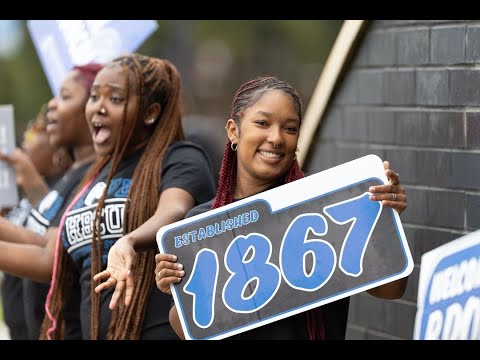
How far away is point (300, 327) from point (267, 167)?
1.66 feet

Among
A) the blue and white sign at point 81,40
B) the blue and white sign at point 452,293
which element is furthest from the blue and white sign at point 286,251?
the blue and white sign at point 81,40

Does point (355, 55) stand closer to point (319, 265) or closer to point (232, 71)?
point (319, 265)

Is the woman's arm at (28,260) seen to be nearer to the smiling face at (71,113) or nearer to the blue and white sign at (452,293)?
the smiling face at (71,113)

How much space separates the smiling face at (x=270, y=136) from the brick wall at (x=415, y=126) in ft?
3.11

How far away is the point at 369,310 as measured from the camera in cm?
490

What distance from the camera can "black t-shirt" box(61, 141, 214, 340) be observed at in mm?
4125

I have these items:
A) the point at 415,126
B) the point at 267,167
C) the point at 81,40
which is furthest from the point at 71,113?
the point at 267,167

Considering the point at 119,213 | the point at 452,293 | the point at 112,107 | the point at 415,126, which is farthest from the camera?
the point at 415,126

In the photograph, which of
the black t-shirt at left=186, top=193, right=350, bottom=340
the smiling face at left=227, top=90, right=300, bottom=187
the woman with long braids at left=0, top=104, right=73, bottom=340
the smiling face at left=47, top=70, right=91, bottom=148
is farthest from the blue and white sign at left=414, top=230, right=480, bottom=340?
the woman with long braids at left=0, top=104, right=73, bottom=340

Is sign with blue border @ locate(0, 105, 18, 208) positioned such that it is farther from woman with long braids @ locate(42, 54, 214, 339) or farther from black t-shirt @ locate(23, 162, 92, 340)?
woman with long braids @ locate(42, 54, 214, 339)

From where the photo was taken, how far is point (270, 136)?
340 centimetres

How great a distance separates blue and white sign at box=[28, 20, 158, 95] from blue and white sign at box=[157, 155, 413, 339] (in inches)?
72.5

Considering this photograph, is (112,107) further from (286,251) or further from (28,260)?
(286,251)
